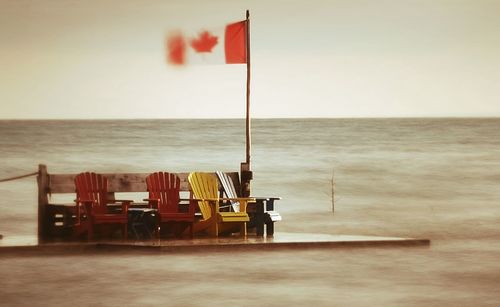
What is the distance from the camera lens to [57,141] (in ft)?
256

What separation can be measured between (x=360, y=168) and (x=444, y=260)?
35.8 m

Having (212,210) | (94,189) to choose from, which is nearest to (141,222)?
(94,189)

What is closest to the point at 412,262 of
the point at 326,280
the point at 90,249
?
the point at 326,280

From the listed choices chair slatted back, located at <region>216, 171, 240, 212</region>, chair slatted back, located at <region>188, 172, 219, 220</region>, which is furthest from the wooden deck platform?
chair slatted back, located at <region>216, 171, 240, 212</region>

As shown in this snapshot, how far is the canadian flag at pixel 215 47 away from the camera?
41.3ft

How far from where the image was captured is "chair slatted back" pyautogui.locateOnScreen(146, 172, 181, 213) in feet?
38.1

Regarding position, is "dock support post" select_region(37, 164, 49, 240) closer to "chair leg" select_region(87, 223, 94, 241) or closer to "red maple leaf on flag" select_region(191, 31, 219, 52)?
"chair leg" select_region(87, 223, 94, 241)

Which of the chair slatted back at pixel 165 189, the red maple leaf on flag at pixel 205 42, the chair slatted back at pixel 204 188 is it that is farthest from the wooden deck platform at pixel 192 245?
the red maple leaf on flag at pixel 205 42

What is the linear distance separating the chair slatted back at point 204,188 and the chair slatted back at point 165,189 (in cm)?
19

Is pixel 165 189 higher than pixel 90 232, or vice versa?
pixel 165 189

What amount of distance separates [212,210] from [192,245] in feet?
2.60

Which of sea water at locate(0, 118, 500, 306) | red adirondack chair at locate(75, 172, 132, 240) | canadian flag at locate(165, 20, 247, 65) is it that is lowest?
sea water at locate(0, 118, 500, 306)

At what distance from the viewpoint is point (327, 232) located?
17797 mm

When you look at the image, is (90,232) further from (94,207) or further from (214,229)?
(214,229)
